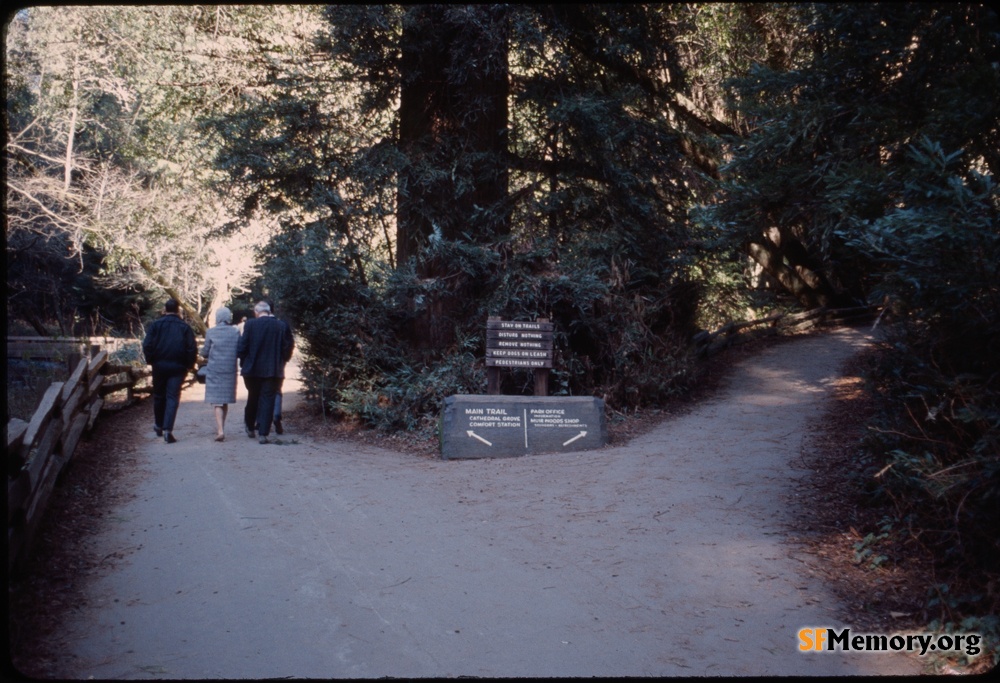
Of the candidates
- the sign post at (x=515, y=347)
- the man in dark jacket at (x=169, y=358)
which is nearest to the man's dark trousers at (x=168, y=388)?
the man in dark jacket at (x=169, y=358)

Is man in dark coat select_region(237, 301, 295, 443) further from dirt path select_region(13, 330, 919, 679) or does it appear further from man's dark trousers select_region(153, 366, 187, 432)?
dirt path select_region(13, 330, 919, 679)

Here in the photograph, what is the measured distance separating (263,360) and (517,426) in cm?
387

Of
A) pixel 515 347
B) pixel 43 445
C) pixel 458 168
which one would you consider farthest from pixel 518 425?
pixel 43 445

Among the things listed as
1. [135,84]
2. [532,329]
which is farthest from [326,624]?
[135,84]

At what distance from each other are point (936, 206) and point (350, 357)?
31.3 feet

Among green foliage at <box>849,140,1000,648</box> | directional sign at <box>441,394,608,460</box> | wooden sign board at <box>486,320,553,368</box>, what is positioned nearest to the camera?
green foliage at <box>849,140,1000,648</box>

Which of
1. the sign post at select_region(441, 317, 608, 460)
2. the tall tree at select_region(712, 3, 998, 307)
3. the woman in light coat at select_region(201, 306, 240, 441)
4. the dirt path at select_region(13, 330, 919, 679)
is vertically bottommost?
the dirt path at select_region(13, 330, 919, 679)

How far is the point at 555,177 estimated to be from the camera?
41.7ft

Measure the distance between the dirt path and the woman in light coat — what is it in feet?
4.97

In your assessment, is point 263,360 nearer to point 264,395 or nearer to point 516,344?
point 264,395

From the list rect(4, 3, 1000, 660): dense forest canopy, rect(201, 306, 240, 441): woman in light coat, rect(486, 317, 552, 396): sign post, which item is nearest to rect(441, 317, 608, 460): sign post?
rect(486, 317, 552, 396): sign post

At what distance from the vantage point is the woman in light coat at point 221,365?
10.9 m

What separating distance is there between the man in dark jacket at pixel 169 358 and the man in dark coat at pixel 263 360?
0.71 metres

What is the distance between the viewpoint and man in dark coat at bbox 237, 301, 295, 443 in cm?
1080
